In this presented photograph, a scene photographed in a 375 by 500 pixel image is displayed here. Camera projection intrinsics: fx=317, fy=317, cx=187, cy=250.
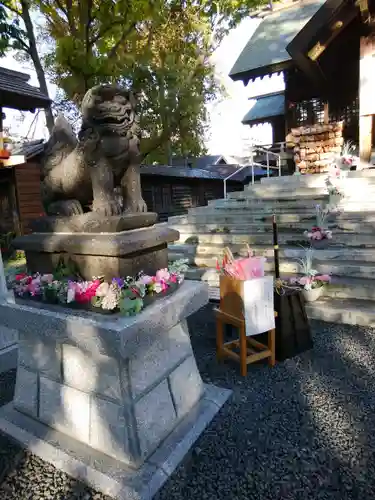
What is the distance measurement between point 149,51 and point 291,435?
48.1 feet

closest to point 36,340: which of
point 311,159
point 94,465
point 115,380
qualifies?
point 115,380

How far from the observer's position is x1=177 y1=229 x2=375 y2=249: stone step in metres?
5.52

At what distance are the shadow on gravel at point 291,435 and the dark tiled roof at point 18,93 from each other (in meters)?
6.31

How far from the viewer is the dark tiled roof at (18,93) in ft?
20.5

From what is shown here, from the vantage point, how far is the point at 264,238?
6.38 m

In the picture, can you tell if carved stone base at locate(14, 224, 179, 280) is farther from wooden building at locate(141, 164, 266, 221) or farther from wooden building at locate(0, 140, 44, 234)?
wooden building at locate(141, 164, 266, 221)

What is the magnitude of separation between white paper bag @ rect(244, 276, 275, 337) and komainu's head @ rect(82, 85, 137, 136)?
5.68 ft

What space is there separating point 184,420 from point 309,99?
1132cm

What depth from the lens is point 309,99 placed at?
10.8 metres

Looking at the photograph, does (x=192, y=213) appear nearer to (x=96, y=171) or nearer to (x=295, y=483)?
(x=96, y=171)

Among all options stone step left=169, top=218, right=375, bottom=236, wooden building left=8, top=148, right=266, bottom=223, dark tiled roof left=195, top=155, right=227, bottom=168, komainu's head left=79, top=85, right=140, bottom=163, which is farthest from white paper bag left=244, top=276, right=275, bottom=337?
dark tiled roof left=195, top=155, right=227, bottom=168

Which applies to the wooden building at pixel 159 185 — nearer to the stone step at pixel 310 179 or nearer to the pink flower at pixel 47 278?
the stone step at pixel 310 179

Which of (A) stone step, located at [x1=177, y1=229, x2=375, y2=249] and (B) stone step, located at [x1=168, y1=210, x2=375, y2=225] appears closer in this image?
(A) stone step, located at [x1=177, y1=229, x2=375, y2=249]

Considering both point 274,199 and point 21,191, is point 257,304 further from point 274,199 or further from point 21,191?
point 21,191
